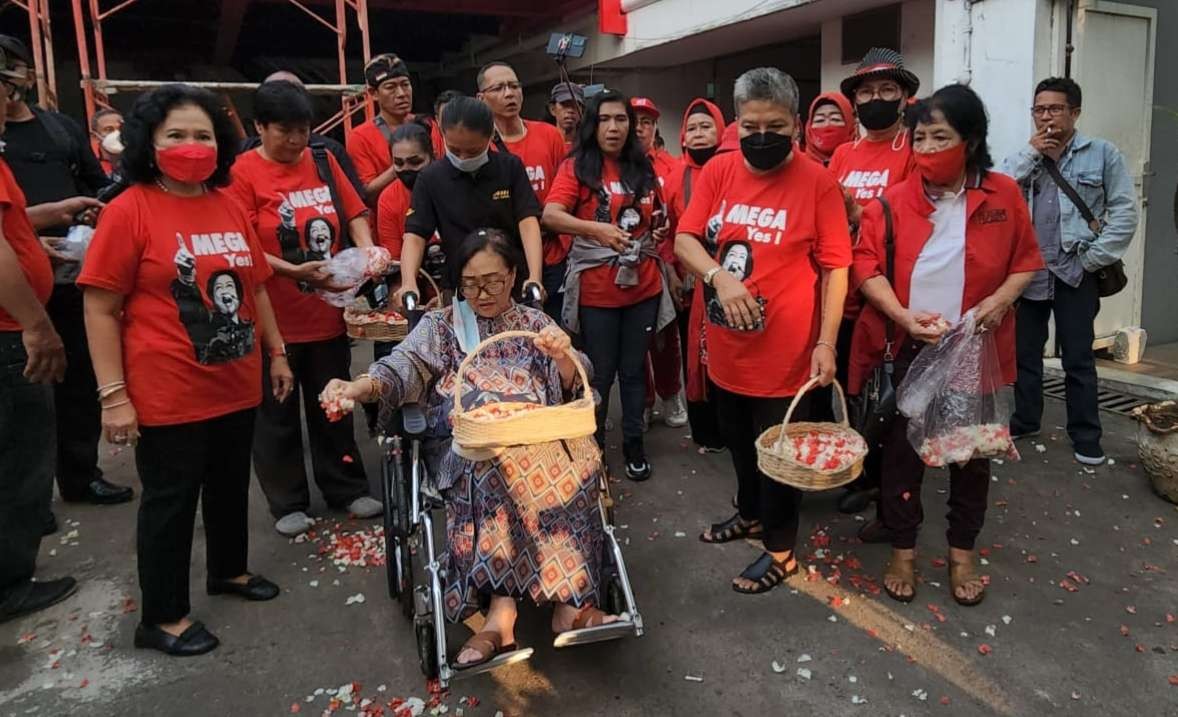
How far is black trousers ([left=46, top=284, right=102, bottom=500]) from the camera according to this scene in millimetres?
4023

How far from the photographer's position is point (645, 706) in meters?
2.55

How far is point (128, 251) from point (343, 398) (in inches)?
33.5

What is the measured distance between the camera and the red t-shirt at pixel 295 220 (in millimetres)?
3541

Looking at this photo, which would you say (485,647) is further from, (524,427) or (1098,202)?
(1098,202)

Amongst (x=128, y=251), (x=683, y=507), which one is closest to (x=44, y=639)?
(x=128, y=251)

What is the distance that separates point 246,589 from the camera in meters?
3.25

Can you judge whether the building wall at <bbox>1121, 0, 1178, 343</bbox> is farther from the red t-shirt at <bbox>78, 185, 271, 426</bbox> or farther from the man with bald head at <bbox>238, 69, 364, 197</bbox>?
the red t-shirt at <bbox>78, 185, 271, 426</bbox>

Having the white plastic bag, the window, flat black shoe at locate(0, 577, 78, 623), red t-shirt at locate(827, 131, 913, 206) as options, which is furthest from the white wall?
flat black shoe at locate(0, 577, 78, 623)

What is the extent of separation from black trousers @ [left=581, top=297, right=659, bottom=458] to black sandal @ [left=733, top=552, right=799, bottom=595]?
3.91ft

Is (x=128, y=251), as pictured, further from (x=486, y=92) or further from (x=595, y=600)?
(x=486, y=92)

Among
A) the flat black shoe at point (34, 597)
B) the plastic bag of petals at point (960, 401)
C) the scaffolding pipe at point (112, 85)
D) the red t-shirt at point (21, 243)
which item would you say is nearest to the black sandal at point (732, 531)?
the plastic bag of petals at point (960, 401)

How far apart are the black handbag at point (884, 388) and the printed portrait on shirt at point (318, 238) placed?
2.34m

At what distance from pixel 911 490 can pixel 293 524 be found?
8.90 ft

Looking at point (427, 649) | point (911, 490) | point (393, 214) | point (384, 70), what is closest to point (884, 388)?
point (911, 490)
